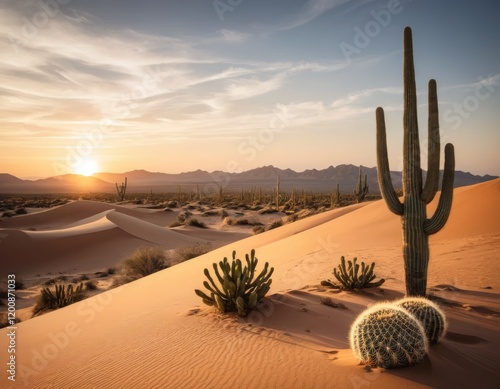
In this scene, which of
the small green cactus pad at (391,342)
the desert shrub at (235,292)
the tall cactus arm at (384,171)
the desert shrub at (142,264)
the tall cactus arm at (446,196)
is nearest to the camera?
the small green cactus pad at (391,342)

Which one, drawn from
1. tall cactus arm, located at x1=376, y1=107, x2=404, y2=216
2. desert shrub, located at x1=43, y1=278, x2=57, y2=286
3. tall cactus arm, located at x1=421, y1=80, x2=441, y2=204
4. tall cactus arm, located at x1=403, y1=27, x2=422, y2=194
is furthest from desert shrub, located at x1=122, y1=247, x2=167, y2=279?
tall cactus arm, located at x1=421, y1=80, x2=441, y2=204

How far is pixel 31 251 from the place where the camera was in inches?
684

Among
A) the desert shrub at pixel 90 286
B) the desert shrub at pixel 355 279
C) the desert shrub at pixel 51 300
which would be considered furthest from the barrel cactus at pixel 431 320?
the desert shrub at pixel 90 286

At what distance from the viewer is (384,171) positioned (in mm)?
7055

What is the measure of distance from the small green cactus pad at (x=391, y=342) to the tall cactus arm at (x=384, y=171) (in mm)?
3165

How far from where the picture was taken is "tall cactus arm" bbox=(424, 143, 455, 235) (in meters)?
6.31

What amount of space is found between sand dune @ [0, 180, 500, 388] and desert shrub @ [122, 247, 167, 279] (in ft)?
12.0

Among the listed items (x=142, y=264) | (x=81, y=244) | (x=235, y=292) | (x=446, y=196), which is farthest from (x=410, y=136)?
(x=81, y=244)

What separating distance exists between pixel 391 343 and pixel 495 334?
238cm

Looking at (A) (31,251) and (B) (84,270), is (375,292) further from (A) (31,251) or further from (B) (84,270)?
(A) (31,251)

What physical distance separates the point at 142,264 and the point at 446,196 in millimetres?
11703

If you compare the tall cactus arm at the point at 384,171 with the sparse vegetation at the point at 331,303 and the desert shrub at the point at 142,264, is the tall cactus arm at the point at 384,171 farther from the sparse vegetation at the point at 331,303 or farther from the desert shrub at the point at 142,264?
the desert shrub at the point at 142,264

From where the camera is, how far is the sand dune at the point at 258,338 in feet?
12.6

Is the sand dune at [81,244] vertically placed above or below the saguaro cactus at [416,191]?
below
